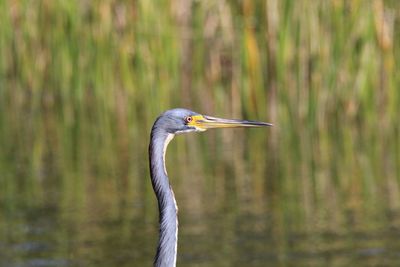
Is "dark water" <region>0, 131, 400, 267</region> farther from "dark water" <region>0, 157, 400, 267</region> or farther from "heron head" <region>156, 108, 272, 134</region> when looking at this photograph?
"heron head" <region>156, 108, 272, 134</region>

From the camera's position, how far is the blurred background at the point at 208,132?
29.2 ft

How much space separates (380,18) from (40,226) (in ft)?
15.8

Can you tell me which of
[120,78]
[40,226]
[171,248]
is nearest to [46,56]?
[120,78]

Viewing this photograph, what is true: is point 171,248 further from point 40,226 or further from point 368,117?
point 368,117

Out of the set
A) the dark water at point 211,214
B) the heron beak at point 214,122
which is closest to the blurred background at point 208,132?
the dark water at point 211,214

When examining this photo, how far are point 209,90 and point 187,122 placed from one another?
9335 mm

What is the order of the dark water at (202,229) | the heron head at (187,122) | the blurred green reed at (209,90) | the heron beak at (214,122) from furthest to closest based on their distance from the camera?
the blurred green reed at (209,90) < the dark water at (202,229) < the heron beak at (214,122) < the heron head at (187,122)

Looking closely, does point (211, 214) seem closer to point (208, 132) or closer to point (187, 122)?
point (187, 122)

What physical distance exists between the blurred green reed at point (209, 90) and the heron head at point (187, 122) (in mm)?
3696

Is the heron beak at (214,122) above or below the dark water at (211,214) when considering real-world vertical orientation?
above

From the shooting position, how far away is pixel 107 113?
14.5m

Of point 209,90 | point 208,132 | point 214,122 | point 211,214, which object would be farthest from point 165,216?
point 209,90

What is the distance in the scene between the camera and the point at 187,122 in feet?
19.7

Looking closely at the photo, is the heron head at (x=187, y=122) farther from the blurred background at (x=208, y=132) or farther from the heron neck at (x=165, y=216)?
the blurred background at (x=208, y=132)
